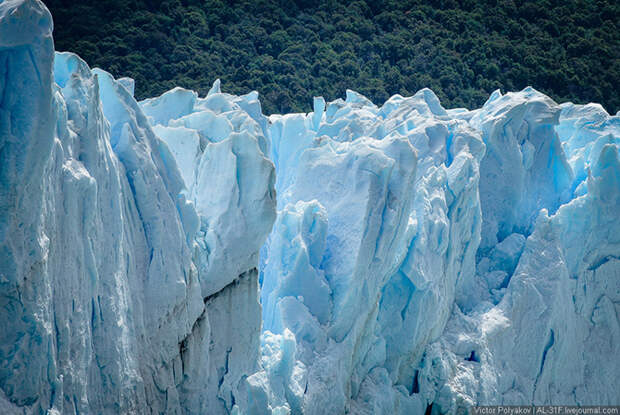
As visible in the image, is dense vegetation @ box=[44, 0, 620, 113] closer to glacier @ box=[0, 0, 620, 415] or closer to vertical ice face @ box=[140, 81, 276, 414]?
glacier @ box=[0, 0, 620, 415]

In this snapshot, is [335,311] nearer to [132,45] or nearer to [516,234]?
[516,234]

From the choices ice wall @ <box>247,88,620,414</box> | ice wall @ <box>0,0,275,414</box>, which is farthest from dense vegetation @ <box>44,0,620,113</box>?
ice wall @ <box>0,0,275,414</box>

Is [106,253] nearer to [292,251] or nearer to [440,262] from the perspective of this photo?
[292,251]

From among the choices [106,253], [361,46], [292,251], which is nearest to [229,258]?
[292,251]

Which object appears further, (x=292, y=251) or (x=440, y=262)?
(x=440, y=262)

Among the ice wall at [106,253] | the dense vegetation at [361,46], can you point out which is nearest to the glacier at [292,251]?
the ice wall at [106,253]

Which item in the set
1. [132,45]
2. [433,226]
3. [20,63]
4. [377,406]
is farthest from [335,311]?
[132,45]
